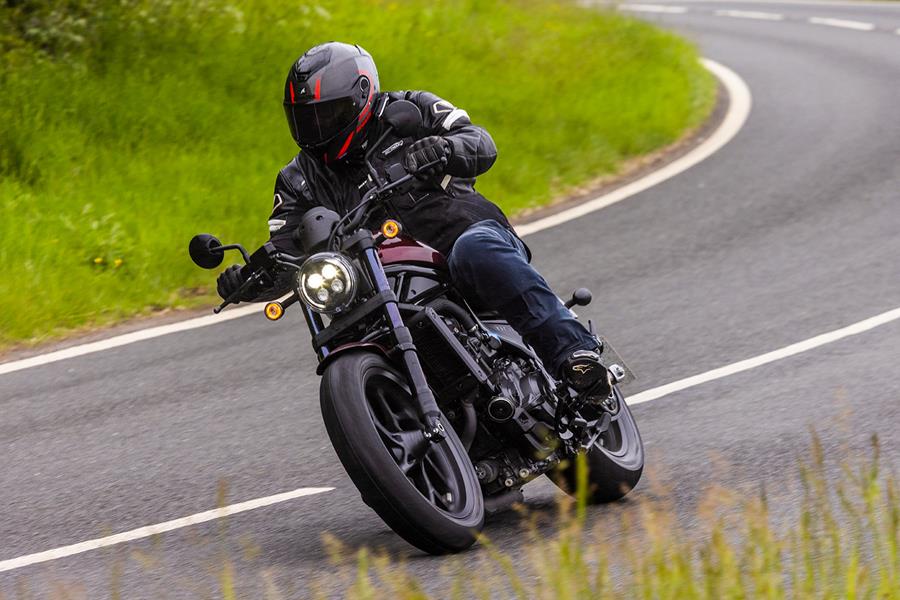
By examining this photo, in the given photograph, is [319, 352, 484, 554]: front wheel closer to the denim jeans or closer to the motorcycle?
the motorcycle

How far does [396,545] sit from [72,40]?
28.3 ft

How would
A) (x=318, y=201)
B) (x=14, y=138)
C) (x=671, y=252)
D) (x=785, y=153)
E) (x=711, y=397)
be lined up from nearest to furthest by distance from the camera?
(x=318, y=201), (x=711, y=397), (x=671, y=252), (x=14, y=138), (x=785, y=153)

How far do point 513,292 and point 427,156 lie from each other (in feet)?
2.06

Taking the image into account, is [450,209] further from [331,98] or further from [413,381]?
[413,381]

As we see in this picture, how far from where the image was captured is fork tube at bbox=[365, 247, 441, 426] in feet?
15.5

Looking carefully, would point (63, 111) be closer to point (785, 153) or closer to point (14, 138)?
point (14, 138)

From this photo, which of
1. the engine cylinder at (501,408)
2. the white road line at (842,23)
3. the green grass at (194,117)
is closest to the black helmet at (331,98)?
the engine cylinder at (501,408)

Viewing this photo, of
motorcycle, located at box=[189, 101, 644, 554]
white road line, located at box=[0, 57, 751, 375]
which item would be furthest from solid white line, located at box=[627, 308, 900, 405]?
white road line, located at box=[0, 57, 751, 375]

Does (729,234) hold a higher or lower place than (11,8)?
lower

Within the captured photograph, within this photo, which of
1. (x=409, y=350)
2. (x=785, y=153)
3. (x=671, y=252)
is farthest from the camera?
(x=785, y=153)

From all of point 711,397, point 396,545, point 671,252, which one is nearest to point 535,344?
point 396,545

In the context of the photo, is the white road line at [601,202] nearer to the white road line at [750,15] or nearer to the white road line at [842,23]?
the white road line at [842,23]

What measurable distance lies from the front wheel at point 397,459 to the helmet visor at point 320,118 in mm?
964

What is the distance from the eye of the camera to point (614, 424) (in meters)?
5.89
